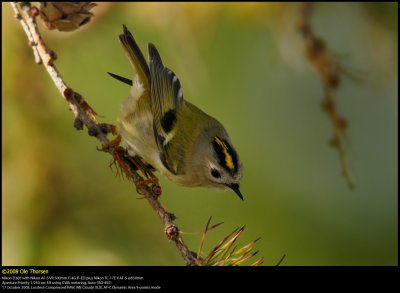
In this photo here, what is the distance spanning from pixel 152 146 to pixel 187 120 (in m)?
0.20

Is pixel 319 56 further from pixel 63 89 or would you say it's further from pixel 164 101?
pixel 63 89

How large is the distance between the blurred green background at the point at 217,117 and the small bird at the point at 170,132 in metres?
0.05

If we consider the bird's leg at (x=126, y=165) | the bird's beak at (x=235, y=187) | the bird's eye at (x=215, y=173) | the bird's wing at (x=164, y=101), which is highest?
the bird's wing at (x=164, y=101)

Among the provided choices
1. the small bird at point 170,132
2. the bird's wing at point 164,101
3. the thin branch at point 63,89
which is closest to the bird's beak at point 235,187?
the small bird at point 170,132

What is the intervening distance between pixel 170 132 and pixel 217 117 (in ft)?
0.86

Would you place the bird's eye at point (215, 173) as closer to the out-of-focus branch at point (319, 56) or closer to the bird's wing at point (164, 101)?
the bird's wing at point (164, 101)

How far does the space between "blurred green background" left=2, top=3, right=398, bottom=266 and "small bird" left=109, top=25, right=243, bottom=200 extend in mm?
53

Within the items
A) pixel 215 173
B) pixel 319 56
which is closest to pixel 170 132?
pixel 215 173

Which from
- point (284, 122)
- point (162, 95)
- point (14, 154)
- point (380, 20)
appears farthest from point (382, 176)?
point (14, 154)

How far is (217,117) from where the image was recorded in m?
1.44

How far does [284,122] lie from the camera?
1.66m

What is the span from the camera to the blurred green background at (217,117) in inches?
43.5

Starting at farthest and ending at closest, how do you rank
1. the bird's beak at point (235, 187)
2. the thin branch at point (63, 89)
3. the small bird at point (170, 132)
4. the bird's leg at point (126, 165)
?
1. the small bird at point (170, 132)
2. the bird's beak at point (235, 187)
3. the bird's leg at point (126, 165)
4. the thin branch at point (63, 89)
